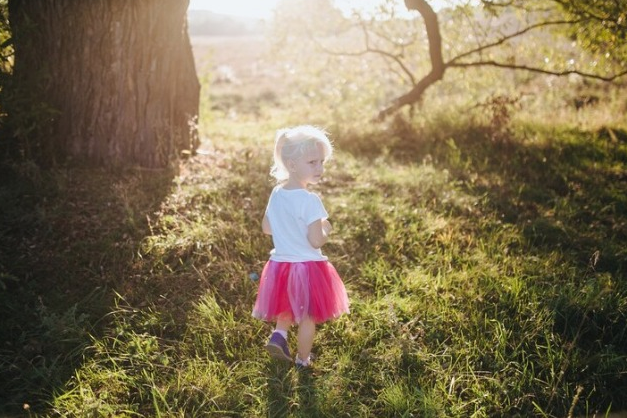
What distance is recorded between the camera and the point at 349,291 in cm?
383

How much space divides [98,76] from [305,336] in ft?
12.0

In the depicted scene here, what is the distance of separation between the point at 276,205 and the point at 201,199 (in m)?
2.03

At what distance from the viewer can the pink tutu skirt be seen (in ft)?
9.84

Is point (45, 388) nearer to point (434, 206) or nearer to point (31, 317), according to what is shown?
point (31, 317)

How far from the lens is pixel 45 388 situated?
2.83m

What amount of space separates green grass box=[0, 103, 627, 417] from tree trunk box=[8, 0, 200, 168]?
1.22 ft

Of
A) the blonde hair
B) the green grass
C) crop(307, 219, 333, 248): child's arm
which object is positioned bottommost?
the green grass

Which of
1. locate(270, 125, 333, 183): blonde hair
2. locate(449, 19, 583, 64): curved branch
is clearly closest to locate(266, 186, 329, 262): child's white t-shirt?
locate(270, 125, 333, 183): blonde hair

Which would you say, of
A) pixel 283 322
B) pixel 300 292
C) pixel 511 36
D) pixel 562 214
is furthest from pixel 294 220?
pixel 511 36

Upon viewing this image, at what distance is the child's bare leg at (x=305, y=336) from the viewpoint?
3012 mm

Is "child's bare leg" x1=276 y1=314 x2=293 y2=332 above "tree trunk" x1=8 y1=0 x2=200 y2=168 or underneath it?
underneath

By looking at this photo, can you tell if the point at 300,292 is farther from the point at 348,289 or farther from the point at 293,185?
the point at 348,289

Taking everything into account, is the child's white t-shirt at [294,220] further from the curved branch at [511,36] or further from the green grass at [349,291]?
the curved branch at [511,36]

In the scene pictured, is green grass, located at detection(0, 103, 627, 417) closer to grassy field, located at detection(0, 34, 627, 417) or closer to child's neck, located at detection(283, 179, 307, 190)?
→ grassy field, located at detection(0, 34, 627, 417)
